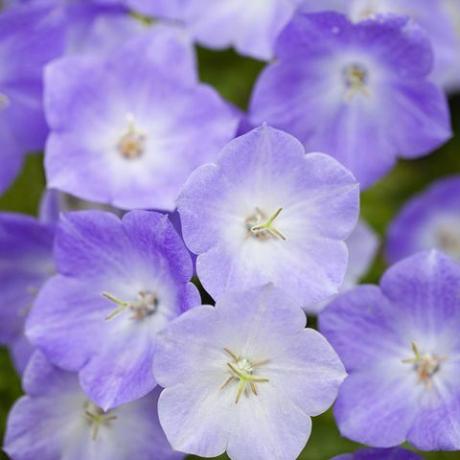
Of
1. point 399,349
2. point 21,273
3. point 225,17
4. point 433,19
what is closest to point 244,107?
point 225,17

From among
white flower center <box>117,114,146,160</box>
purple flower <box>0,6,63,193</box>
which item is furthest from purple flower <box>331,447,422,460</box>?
purple flower <box>0,6,63,193</box>

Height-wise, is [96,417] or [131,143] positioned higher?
[131,143]

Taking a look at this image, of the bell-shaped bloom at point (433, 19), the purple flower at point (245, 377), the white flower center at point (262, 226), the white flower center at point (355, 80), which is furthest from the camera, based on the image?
the bell-shaped bloom at point (433, 19)

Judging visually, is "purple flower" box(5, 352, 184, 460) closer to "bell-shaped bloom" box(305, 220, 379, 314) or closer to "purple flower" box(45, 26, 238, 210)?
"purple flower" box(45, 26, 238, 210)

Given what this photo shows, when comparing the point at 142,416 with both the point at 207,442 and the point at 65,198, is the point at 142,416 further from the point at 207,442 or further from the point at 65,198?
the point at 65,198

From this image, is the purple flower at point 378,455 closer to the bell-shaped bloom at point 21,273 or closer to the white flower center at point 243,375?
the white flower center at point 243,375

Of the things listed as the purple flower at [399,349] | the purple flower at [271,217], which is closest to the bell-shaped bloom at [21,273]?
the purple flower at [271,217]

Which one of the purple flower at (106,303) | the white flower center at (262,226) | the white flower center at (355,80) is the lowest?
the purple flower at (106,303)

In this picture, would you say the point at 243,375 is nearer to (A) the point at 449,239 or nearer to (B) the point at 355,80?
(B) the point at 355,80
